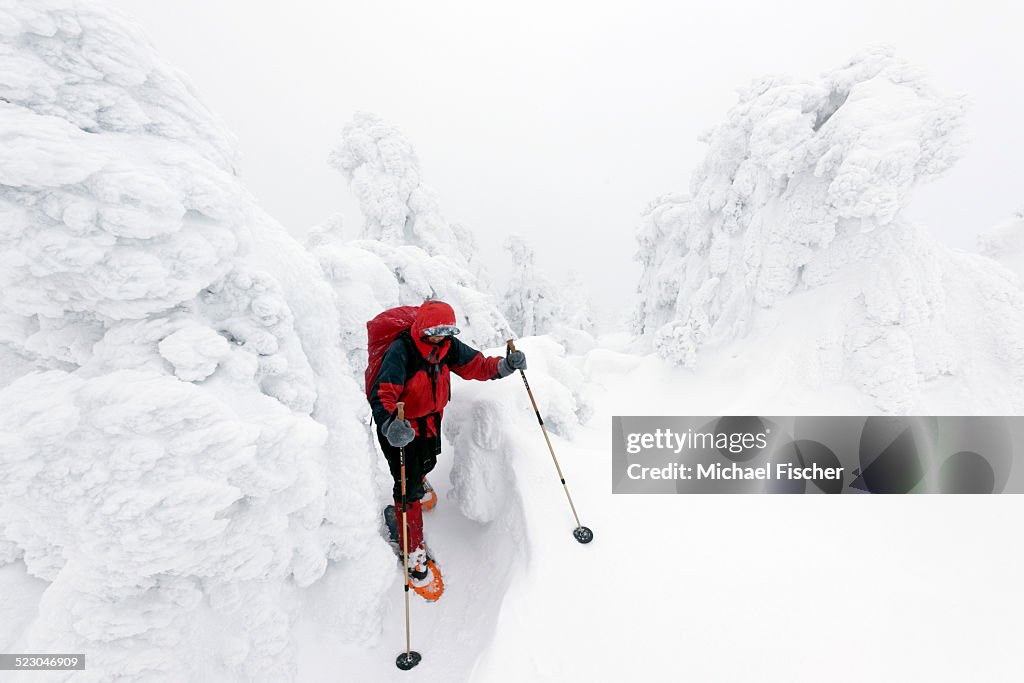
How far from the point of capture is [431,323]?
12.3 feet

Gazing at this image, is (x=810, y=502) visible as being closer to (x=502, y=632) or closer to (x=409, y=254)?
(x=502, y=632)

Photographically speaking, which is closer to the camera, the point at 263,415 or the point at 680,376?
the point at 263,415

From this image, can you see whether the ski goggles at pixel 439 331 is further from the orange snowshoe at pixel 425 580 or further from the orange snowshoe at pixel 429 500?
the orange snowshoe at pixel 425 580

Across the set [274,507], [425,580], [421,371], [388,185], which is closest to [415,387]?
[421,371]

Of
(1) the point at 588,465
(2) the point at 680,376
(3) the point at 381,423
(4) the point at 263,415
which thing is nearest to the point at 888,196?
(2) the point at 680,376

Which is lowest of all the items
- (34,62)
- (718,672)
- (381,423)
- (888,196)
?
(718,672)

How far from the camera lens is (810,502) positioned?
4680 mm

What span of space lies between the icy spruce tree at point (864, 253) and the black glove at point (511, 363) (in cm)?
1252

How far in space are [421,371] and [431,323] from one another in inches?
19.7

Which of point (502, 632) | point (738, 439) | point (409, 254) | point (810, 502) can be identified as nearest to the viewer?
point (502, 632)

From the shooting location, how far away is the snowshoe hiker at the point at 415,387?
3.73 m

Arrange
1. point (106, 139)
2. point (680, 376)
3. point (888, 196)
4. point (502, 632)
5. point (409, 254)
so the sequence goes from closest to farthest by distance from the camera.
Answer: point (106, 139) → point (502, 632) → point (409, 254) → point (888, 196) → point (680, 376)

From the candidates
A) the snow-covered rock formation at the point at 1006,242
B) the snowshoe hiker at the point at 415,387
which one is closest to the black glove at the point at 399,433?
the snowshoe hiker at the point at 415,387

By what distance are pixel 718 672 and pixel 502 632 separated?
1.55m
